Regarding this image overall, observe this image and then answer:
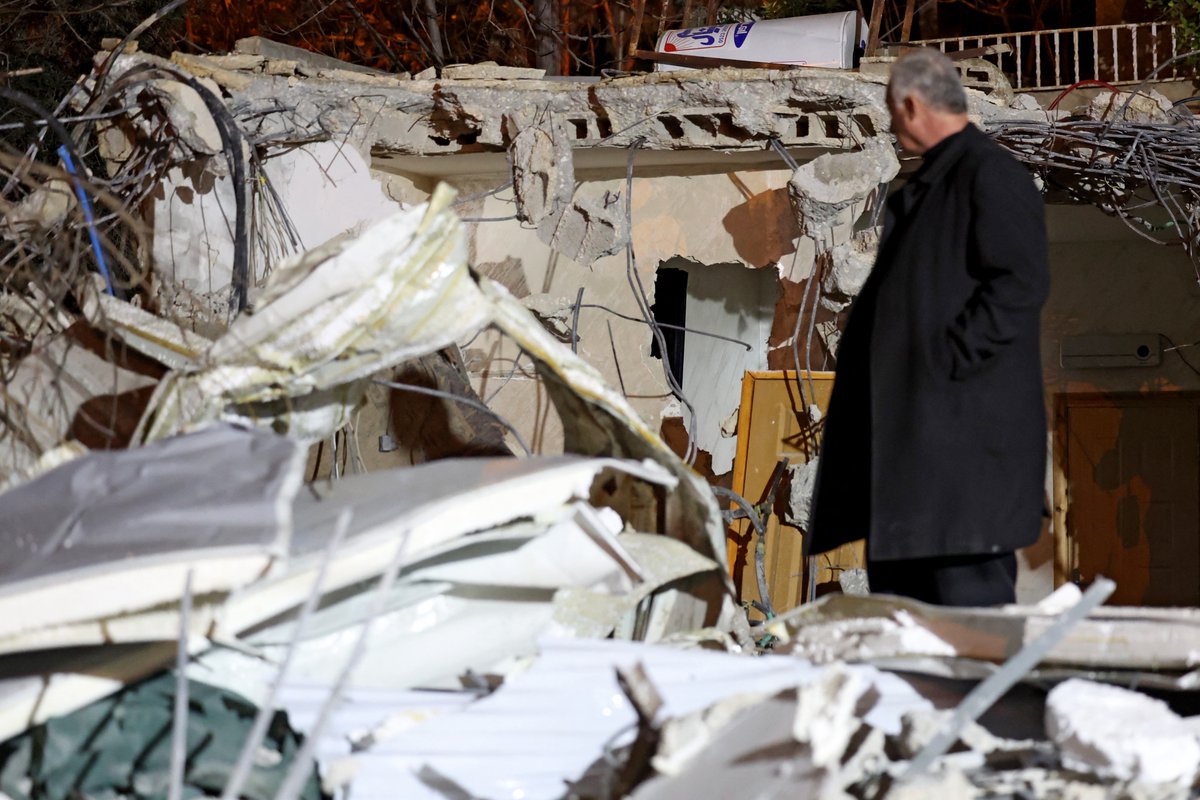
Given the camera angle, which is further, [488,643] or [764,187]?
[764,187]

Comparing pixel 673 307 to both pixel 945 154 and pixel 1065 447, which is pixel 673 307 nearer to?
pixel 1065 447

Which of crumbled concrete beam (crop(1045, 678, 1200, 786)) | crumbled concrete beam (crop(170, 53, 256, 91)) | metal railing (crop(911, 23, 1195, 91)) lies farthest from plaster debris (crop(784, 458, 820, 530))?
crumbled concrete beam (crop(1045, 678, 1200, 786))

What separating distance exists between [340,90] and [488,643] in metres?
4.51

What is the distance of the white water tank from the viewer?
736 centimetres

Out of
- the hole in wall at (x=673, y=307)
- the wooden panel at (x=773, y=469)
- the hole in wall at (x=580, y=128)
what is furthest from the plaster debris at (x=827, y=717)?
the hole in wall at (x=673, y=307)

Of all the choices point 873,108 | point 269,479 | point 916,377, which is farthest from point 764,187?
point 269,479

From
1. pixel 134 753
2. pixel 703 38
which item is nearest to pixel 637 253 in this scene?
pixel 703 38

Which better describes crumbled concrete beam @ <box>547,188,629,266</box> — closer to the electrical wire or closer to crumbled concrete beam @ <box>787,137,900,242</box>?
the electrical wire

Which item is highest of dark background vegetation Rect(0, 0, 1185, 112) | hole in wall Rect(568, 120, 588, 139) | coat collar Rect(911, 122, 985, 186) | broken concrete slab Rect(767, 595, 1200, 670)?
dark background vegetation Rect(0, 0, 1185, 112)

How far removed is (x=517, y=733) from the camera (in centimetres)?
228

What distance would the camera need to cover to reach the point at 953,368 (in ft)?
8.82

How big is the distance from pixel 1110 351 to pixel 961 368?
6413mm

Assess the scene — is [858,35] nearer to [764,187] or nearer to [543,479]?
[764,187]

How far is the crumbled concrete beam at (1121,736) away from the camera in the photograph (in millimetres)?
2000
